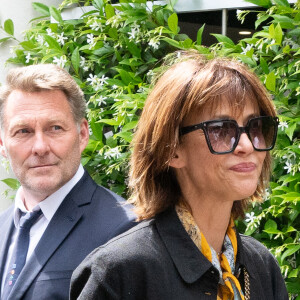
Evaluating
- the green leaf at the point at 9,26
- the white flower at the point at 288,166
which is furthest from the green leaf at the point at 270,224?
the green leaf at the point at 9,26

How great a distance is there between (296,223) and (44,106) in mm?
1217

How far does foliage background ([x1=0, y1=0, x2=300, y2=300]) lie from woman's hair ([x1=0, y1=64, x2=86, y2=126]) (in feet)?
1.83

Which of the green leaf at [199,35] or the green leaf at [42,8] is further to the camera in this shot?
the green leaf at [42,8]

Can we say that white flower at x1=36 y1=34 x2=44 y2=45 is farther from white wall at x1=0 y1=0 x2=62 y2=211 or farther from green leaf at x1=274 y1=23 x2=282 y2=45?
green leaf at x1=274 y1=23 x2=282 y2=45

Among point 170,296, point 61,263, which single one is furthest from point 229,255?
point 61,263

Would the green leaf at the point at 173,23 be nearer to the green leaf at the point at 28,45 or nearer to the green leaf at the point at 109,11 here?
the green leaf at the point at 109,11

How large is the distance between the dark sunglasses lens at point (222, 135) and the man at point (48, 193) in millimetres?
777

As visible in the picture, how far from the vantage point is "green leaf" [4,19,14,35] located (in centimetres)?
416

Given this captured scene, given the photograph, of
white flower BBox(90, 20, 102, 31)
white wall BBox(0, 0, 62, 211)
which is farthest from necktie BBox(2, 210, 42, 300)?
white wall BBox(0, 0, 62, 211)

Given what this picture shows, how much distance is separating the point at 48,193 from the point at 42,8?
1817 millimetres

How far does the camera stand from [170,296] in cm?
167

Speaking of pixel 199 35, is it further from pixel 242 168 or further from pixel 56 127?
pixel 242 168

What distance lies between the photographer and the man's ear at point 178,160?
1809 millimetres

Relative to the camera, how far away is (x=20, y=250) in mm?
2541
